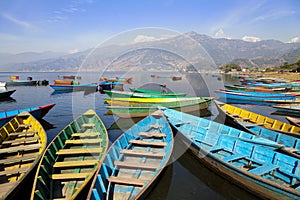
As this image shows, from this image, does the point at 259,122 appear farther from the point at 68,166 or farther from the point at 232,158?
the point at 68,166

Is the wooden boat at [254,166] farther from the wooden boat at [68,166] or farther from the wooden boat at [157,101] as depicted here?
the wooden boat at [157,101]

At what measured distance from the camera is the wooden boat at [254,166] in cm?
607

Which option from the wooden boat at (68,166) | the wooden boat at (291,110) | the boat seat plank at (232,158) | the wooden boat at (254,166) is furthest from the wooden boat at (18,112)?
the wooden boat at (291,110)

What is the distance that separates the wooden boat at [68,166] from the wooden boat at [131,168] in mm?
422

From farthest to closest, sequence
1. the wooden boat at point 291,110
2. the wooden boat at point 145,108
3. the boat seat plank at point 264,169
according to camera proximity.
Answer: the wooden boat at point 291,110 < the wooden boat at point 145,108 < the boat seat plank at point 264,169

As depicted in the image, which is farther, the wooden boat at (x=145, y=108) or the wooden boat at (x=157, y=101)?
the wooden boat at (x=157, y=101)

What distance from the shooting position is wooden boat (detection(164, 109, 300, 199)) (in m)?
6.07

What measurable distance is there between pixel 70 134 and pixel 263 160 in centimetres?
987

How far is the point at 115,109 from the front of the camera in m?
17.1

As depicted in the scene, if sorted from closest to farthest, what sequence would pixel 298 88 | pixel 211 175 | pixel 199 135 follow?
pixel 211 175
pixel 199 135
pixel 298 88

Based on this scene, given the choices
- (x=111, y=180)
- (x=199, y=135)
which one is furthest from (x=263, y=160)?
(x=111, y=180)

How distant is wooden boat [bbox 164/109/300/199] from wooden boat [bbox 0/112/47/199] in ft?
23.2

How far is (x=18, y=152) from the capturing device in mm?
8852

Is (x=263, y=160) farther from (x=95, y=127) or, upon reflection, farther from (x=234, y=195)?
(x=95, y=127)
